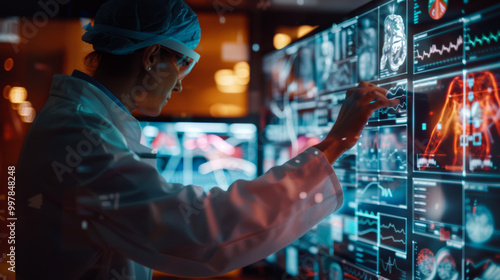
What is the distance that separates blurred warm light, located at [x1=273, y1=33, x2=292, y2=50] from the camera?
178 cm

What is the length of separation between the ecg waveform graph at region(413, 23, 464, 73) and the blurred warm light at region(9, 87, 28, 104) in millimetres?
1451

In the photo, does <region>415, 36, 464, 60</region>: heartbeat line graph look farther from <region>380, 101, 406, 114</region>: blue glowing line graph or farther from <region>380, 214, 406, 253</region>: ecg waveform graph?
<region>380, 214, 406, 253</region>: ecg waveform graph

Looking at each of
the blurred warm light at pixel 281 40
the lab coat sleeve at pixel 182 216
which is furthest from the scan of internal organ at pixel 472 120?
Answer: the blurred warm light at pixel 281 40

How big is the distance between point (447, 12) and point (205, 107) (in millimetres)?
1544

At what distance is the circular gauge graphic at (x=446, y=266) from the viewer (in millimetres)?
846

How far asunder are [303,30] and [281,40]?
0.25 meters

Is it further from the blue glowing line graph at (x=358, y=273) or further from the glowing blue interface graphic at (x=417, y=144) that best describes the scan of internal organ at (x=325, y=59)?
the blue glowing line graph at (x=358, y=273)

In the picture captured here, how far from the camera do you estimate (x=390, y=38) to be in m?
1.07

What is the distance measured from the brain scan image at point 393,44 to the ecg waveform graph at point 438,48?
0.05 metres

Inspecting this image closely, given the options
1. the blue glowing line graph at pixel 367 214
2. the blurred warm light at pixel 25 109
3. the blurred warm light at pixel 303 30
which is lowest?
the blue glowing line graph at pixel 367 214

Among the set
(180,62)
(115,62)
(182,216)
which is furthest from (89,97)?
(182,216)

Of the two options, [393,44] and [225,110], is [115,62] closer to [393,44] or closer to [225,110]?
[393,44]

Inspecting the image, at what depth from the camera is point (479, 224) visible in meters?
0.79

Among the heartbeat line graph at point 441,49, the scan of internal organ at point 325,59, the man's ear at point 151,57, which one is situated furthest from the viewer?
the scan of internal organ at point 325,59
